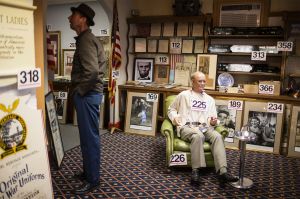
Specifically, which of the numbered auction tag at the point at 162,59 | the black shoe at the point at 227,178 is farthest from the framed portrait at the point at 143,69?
the black shoe at the point at 227,178

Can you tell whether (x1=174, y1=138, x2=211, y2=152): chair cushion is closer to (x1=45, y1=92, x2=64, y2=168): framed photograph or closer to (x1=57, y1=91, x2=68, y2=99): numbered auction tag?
(x1=45, y1=92, x2=64, y2=168): framed photograph

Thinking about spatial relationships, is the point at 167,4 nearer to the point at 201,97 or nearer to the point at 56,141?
the point at 201,97

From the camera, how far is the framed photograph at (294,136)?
3891mm

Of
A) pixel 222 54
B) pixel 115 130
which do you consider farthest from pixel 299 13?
pixel 115 130

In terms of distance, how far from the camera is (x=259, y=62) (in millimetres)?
4449

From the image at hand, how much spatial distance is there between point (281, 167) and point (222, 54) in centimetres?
184

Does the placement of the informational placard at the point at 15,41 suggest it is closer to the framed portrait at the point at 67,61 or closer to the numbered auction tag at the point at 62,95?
the numbered auction tag at the point at 62,95

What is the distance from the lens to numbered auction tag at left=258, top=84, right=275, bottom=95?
409cm

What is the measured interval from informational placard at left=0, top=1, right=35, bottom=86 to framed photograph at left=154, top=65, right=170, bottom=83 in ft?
11.0

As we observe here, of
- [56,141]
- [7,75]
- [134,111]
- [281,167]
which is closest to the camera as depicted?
[7,75]

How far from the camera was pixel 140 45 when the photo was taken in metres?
5.01

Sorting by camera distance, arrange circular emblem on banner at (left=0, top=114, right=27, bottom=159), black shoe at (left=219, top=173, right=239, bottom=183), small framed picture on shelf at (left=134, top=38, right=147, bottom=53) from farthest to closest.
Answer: small framed picture on shelf at (left=134, top=38, right=147, bottom=53)
black shoe at (left=219, top=173, right=239, bottom=183)
circular emblem on banner at (left=0, top=114, right=27, bottom=159)

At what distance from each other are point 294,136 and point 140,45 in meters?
2.73

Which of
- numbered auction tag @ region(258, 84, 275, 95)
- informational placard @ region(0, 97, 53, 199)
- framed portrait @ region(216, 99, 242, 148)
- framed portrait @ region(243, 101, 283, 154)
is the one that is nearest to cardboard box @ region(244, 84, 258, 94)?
numbered auction tag @ region(258, 84, 275, 95)
